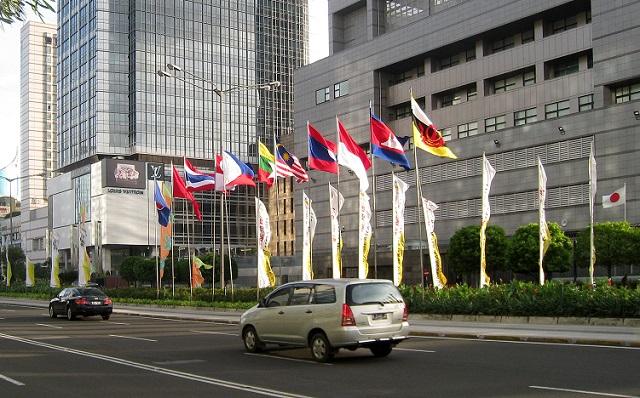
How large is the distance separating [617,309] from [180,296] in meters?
31.1

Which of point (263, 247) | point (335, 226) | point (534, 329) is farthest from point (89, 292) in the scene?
point (534, 329)

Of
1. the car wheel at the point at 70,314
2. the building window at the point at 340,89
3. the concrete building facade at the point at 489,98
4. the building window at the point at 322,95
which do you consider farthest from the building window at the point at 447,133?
the car wheel at the point at 70,314

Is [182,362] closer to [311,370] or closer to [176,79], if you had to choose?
[311,370]

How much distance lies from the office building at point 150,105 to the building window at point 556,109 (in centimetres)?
7196

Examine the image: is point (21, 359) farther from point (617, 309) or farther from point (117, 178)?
point (117, 178)

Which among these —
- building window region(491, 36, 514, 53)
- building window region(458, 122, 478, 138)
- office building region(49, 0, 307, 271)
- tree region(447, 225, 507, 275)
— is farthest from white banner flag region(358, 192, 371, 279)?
office building region(49, 0, 307, 271)

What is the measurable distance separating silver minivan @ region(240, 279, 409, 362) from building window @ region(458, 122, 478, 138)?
55139 mm

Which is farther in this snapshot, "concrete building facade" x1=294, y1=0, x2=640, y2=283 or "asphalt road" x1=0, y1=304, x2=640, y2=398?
"concrete building facade" x1=294, y1=0, x2=640, y2=283

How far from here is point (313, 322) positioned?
15.4 metres

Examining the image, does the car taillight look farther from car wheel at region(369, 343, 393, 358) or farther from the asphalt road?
car wheel at region(369, 343, 393, 358)

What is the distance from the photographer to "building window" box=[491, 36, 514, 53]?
221 feet

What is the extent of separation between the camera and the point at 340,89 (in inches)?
3253

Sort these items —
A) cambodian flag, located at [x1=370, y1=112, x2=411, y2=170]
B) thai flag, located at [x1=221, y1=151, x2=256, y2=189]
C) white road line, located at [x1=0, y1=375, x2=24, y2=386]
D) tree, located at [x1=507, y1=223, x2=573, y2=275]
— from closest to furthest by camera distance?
white road line, located at [x1=0, y1=375, x2=24, y2=386] → cambodian flag, located at [x1=370, y1=112, x2=411, y2=170] → thai flag, located at [x1=221, y1=151, x2=256, y2=189] → tree, located at [x1=507, y1=223, x2=573, y2=275]

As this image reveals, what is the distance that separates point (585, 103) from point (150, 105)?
295 feet
